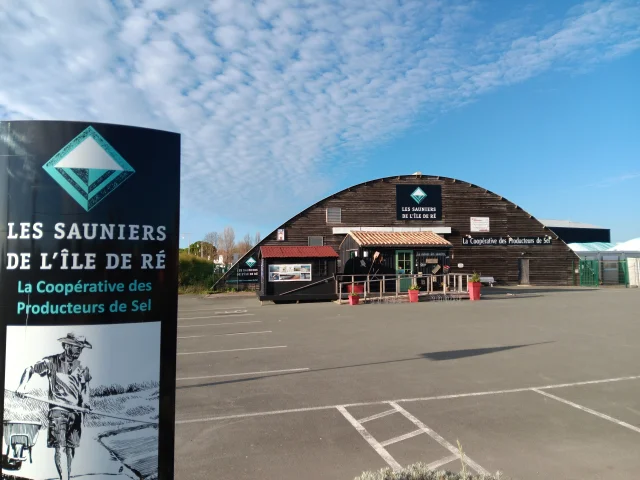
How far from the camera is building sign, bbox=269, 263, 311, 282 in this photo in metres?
21.7

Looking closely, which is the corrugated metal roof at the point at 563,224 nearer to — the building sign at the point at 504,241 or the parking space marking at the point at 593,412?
the building sign at the point at 504,241

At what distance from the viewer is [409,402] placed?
591 cm

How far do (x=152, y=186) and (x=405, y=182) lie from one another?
29600 mm

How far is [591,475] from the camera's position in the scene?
12.6ft

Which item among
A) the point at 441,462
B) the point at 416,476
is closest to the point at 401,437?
the point at 441,462

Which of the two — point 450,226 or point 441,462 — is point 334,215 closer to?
point 450,226

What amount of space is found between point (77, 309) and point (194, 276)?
30174 mm

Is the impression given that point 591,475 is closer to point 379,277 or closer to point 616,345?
point 616,345

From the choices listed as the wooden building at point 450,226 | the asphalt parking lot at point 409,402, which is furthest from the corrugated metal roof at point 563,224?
the asphalt parking lot at point 409,402

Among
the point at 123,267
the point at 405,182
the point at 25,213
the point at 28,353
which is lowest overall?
the point at 28,353

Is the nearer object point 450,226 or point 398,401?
point 398,401

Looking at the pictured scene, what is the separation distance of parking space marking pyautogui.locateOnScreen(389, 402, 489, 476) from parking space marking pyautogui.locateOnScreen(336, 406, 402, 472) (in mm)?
644

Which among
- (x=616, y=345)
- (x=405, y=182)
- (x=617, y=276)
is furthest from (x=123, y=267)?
(x=617, y=276)

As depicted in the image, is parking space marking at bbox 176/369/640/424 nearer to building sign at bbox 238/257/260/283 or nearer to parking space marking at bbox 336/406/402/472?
parking space marking at bbox 336/406/402/472
